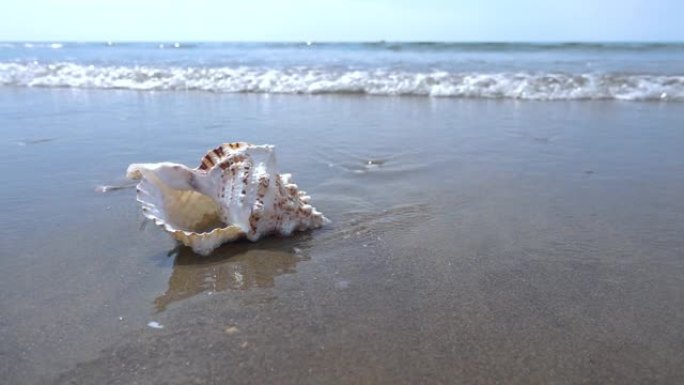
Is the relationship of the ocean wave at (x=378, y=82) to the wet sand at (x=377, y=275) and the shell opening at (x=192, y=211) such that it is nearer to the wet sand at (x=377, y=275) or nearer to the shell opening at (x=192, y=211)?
the wet sand at (x=377, y=275)

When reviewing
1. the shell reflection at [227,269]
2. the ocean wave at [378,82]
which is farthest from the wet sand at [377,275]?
the ocean wave at [378,82]

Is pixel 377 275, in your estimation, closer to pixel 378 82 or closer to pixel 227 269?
pixel 227 269

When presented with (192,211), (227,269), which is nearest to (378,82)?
(192,211)

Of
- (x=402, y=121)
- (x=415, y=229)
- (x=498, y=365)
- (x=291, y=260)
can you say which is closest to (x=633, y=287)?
(x=498, y=365)

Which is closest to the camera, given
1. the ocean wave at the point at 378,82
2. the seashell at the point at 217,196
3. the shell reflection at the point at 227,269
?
the shell reflection at the point at 227,269

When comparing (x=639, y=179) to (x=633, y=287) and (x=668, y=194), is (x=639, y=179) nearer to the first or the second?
(x=668, y=194)

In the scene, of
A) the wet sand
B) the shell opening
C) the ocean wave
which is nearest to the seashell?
the shell opening
